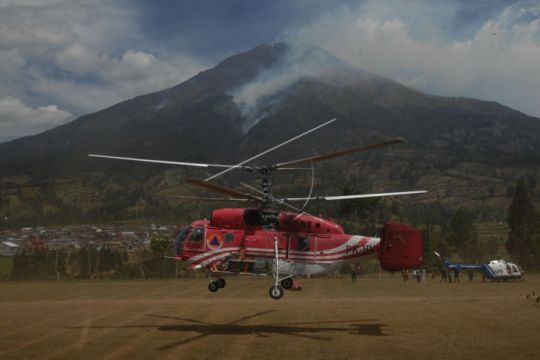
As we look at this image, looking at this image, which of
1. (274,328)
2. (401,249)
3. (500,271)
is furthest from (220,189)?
(500,271)

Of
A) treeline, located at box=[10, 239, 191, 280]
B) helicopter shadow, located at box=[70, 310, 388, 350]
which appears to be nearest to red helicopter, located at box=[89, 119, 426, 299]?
helicopter shadow, located at box=[70, 310, 388, 350]

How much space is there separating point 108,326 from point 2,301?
28.3 m

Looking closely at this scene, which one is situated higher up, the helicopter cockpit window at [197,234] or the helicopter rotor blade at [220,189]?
the helicopter rotor blade at [220,189]

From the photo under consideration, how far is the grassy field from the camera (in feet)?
93.8

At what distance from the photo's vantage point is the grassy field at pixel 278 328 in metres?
28.6

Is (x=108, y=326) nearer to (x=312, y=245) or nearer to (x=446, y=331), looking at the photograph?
(x=312, y=245)

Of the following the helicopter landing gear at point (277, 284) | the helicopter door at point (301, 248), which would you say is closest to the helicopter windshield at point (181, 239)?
the helicopter landing gear at point (277, 284)

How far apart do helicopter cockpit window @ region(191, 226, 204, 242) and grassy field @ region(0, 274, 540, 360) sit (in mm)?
5299

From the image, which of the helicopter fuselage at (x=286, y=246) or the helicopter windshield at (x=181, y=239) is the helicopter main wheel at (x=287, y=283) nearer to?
the helicopter fuselage at (x=286, y=246)

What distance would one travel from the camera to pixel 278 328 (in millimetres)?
36312

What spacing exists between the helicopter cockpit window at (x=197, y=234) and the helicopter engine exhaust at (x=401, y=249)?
9.35 metres

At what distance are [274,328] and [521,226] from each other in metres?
124

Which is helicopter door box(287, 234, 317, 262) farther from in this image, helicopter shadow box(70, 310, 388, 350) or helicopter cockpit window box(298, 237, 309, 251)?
helicopter shadow box(70, 310, 388, 350)

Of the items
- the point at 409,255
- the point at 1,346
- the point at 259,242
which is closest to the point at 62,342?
the point at 1,346
